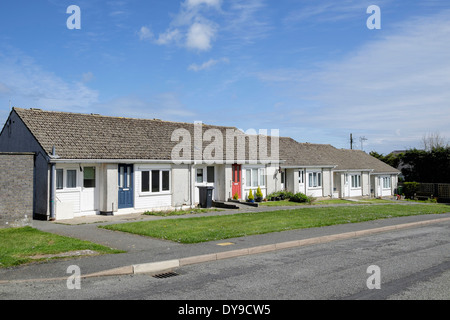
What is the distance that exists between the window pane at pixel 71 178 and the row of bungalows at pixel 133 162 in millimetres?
47

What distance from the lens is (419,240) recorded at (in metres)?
13.4

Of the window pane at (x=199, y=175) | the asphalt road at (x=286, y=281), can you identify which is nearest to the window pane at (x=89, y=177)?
the window pane at (x=199, y=175)

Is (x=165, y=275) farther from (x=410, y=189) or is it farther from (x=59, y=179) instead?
(x=410, y=189)

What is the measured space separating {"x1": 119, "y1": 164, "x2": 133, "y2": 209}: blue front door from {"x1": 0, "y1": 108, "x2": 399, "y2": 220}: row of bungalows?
0.17ft

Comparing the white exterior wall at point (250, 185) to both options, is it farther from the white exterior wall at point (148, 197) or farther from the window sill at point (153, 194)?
the window sill at point (153, 194)

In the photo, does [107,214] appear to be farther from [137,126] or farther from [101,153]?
[137,126]

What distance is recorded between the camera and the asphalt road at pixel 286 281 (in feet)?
23.1

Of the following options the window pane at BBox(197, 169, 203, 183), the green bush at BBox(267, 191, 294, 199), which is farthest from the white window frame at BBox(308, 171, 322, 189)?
the window pane at BBox(197, 169, 203, 183)

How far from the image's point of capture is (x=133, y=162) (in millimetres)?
20594

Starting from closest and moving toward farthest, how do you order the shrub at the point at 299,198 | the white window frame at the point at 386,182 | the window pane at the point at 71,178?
the window pane at the point at 71,178, the shrub at the point at 299,198, the white window frame at the point at 386,182

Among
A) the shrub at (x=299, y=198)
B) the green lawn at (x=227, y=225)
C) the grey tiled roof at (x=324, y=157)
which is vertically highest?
the grey tiled roof at (x=324, y=157)

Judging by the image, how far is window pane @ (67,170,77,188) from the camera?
18781mm

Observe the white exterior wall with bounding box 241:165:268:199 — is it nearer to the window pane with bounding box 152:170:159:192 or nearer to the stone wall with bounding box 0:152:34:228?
the window pane with bounding box 152:170:159:192
